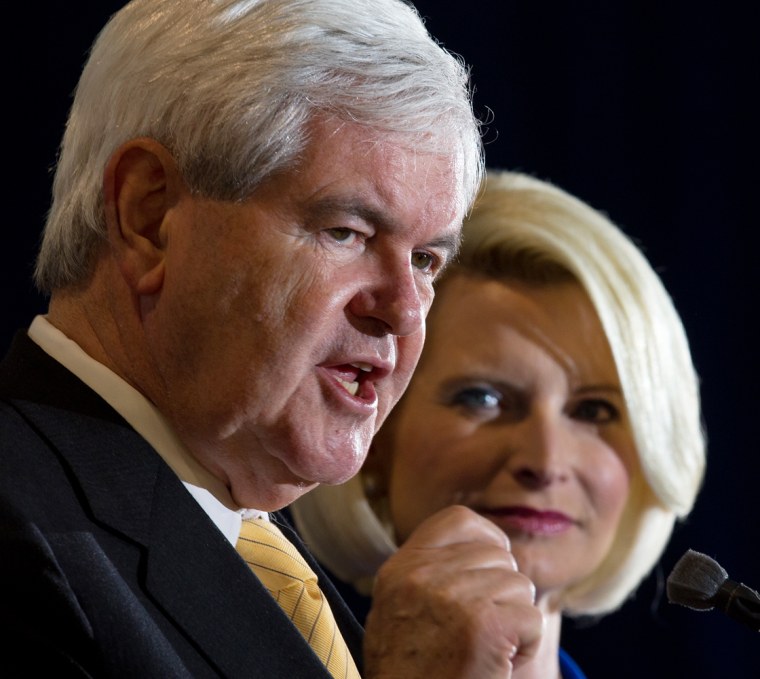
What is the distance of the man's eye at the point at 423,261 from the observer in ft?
4.48

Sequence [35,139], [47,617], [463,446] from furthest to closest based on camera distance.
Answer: [35,139]
[463,446]
[47,617]

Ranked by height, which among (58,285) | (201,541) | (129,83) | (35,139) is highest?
(129,83)

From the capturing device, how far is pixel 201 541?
1.17 metres

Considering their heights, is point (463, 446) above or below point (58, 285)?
below

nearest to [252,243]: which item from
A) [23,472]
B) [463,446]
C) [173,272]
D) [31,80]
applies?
[173,272]

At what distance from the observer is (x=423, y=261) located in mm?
1385

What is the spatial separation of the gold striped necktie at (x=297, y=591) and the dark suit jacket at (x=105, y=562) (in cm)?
18

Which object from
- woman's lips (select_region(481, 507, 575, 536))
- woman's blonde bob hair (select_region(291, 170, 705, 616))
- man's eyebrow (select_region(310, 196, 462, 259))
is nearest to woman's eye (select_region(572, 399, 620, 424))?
woman's blonde bob hair (select_region(291, 170, 705, 616))

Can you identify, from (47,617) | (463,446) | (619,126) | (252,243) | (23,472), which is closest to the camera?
(47,617)

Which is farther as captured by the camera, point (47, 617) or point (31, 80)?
point (31, 80)

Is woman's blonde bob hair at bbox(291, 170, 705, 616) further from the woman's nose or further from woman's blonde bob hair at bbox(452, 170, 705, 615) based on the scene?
the woman's nose

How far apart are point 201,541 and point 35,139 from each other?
139 centimetres

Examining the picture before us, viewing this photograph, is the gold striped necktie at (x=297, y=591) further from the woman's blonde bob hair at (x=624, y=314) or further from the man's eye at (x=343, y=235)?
the woman's blonde bob hair at (x=624, y=314)

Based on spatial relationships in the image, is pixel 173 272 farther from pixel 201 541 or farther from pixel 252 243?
pixel 201 541
